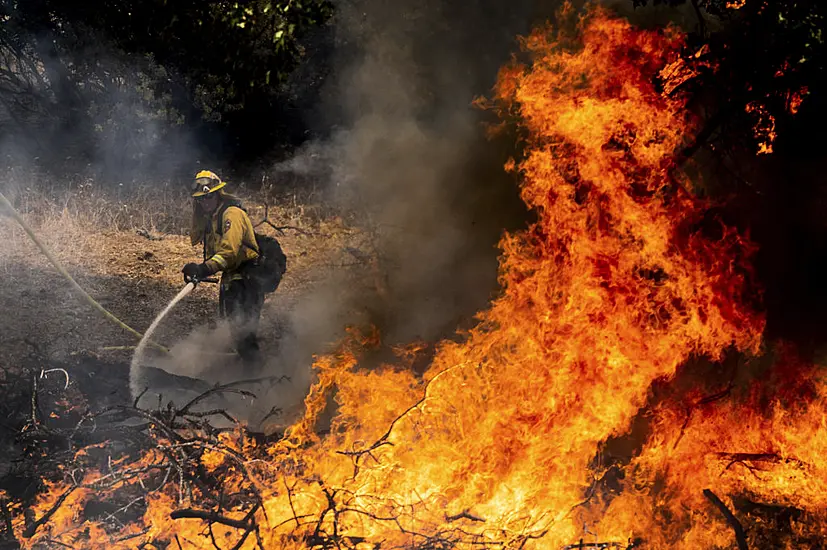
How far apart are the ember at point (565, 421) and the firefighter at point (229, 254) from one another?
4.77ft

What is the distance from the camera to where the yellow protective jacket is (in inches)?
259

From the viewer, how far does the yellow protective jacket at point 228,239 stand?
6.57 meters

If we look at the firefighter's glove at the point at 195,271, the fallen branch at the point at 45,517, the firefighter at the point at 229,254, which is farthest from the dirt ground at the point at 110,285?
the fallen branch at the point at 45,517

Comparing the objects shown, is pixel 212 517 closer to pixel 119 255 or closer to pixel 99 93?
pixel 119 255

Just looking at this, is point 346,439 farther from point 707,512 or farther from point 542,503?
point 707,512

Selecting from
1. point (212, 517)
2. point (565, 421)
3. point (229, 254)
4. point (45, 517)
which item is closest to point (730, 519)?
point (565, 421)

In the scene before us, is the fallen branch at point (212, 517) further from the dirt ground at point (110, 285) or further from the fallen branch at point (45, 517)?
the dirt ground at point (110, 285)

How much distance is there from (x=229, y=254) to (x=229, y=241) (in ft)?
0.42

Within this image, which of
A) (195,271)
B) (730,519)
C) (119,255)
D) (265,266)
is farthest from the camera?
(119,255)

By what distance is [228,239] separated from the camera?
6.58 metres

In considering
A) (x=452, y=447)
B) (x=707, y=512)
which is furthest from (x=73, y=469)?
(x=707, y=512)

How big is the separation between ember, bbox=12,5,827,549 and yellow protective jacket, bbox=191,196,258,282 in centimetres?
158

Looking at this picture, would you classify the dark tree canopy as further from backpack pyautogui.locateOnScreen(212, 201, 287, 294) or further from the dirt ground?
backpack pyautogui.locateOnScreen(212, 201, 287, 294)

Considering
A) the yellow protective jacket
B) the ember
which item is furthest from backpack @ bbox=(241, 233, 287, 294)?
the ember
